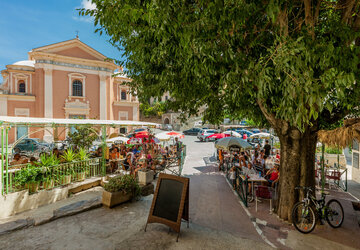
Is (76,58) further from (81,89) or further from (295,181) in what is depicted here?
(295,181)

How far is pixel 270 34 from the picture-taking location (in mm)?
5609

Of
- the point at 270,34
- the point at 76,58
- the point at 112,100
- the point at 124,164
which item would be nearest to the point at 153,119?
the point at 112,100

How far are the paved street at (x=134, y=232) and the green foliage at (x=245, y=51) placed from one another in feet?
9.78

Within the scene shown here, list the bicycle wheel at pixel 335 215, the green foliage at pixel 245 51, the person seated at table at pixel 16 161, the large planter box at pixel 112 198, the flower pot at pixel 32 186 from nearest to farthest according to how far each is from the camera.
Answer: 1. the green foliage at pixel 245 51
2. the bicycle wheel at pixel 335 215
3. the large planter box at pixel 112 198
4. the flower pot at pixel 32 186
5. the person seated at table at pixel 16 161

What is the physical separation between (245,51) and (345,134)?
3823mm

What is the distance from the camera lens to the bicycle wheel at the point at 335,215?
5.39 meters

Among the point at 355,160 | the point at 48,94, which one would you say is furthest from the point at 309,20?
the point at 48,94

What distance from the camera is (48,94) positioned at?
2359cm

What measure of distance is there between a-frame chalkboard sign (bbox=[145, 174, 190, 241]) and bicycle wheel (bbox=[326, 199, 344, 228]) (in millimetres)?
4142

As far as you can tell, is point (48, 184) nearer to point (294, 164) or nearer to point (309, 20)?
point (294, 164)

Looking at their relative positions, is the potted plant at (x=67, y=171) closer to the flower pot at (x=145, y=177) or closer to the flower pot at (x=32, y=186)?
the flower pot at (x=32, y=186)

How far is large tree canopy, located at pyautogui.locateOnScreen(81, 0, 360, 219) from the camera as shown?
364 centimetres

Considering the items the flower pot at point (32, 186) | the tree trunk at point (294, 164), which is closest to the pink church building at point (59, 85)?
the flower pot at point (32, 186)

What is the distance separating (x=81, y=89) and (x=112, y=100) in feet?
14.1
